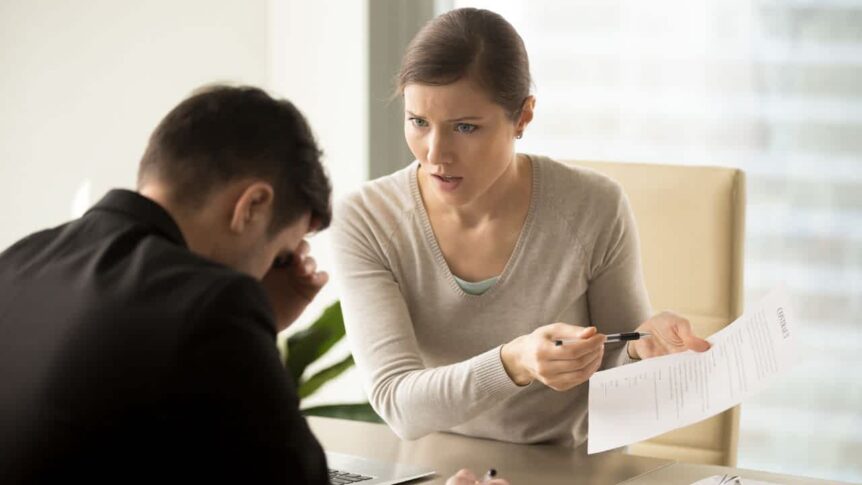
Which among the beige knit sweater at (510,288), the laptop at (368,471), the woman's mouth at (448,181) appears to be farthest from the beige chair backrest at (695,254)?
the laptop at (368,471)

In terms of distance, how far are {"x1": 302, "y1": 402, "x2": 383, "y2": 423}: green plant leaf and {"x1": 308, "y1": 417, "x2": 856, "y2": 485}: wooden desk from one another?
0.75m

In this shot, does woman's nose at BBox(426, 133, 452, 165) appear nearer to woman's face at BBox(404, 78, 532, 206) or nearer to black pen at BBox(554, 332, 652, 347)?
woman's face at BBox(404, 78, 532, 206)

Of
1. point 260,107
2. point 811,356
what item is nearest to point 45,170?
point 811,356

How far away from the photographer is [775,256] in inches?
114

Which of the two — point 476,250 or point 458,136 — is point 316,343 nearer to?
point 476,250

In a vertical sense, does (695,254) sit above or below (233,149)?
below

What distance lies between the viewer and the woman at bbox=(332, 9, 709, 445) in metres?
1.91

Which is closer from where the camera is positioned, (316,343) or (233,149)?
(233,149)

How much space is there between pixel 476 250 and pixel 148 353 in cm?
106

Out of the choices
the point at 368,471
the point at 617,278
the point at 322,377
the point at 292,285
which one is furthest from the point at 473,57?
the point at 322,377

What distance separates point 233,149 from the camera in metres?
1.21

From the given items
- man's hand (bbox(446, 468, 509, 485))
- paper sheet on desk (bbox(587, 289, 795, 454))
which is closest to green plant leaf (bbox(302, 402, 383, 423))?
paper sheet on desk (bbox(587, 289, 795, 454))

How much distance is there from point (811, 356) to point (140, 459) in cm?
216

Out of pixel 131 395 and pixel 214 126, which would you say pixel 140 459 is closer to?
pixel 131 395
